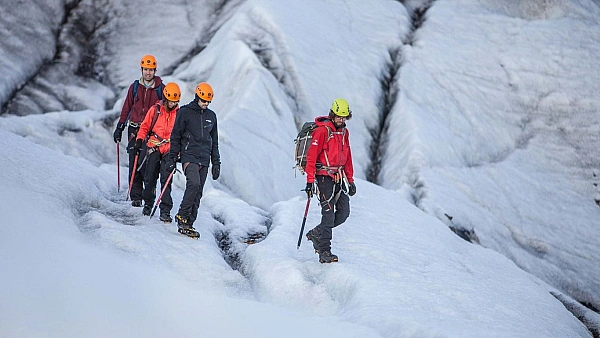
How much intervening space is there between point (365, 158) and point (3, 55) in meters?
16.8

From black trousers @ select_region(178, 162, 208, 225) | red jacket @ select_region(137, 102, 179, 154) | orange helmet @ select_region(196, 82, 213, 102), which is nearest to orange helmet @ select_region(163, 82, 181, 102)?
red jacket @ select_region(137, 102, 179, 154)

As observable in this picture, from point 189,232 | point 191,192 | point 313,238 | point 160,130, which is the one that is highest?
point 160,130

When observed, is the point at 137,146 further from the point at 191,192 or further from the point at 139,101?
the point at 191,192

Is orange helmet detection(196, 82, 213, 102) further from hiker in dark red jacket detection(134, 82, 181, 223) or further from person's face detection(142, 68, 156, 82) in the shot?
person's face detection(142, 68, 156, 82)

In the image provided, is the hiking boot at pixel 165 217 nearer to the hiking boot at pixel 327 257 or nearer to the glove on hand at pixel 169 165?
the glove on hand at pixel 169 165

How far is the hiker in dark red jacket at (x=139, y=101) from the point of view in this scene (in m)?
11.1

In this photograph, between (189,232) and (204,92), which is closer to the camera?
(204,92)

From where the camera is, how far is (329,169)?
30.1 ft

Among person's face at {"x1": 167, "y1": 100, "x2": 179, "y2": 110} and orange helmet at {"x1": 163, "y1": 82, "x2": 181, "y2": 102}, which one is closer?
orange helmet at {"x1": 163, "y1": 82, "x2": 181, "y2": 102}

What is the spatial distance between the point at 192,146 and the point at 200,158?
239mm

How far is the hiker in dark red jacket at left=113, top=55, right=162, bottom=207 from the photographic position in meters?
11.1

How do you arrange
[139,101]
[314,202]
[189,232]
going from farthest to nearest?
[314,202] → [139,101] → [189,232]

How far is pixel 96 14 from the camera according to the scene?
2973 cm

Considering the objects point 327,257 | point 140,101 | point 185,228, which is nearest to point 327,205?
point 327,257
